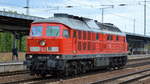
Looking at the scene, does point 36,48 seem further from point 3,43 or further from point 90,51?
point 3,43

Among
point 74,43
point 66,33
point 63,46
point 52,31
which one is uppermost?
point 52,31

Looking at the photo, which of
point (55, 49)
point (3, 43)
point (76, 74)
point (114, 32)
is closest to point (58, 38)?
point (55, 49)

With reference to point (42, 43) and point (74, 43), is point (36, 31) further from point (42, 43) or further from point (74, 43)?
point (74, 43)

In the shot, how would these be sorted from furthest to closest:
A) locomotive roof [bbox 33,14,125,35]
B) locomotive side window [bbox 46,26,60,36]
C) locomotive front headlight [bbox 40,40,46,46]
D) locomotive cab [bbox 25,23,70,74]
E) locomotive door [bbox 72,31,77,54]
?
locomotive door [bbox 72,31,77,54], locomotive roof [bbox 33,14,125,35], locomotive side window [bbox 46,26,60,36], locomotive front headlight [bbox 40,40,46,46], locomotive cab [bbox 25,23,70,74]

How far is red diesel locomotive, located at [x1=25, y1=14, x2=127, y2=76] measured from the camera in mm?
18073

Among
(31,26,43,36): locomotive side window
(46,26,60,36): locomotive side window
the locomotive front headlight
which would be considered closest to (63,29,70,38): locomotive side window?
(46,26,60,36): locomotive side window

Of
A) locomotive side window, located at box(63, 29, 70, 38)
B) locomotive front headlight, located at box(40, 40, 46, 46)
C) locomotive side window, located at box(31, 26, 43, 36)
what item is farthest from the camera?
locomotive side window, located at box(31, 26, 43, 36)

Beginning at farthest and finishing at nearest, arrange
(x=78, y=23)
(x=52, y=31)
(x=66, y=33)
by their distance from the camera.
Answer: (x=78, y=23) → (x=66, y=33) → (x=52, y=31)

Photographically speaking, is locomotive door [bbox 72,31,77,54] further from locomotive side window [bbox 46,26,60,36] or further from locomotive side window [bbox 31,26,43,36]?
locomotive side window [bbox 31,26,43,36]

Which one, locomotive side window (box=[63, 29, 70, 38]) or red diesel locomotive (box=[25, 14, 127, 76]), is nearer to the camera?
red diesel locomotive (box=[25, 14, 127, 76])

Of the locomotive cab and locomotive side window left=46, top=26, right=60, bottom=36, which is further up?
locomotive side window left=46, top=26, right=60, bottom=36

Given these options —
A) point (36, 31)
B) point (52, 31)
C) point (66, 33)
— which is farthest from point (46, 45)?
point (66, 33)

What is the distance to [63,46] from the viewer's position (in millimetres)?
18188

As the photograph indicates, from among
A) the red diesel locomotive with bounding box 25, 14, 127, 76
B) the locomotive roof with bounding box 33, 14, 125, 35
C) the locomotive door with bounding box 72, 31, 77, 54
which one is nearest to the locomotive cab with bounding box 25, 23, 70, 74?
the red diesel locomotive with bounding box 25, 14, 127, 76
